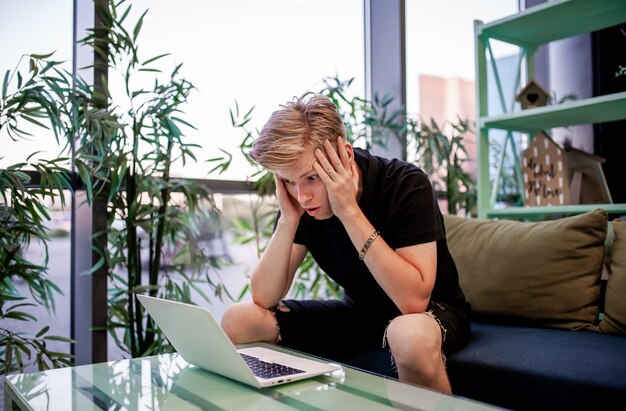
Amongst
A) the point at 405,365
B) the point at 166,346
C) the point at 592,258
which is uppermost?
the point at 592,258

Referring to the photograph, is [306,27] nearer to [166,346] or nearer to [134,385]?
[166,346]

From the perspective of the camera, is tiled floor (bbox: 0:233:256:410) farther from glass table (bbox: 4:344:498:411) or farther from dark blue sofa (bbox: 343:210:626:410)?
dark blue sofa (bbox: 343:210:626:410)

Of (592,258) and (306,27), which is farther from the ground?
(306,27)

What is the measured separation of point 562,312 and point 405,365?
77 cm

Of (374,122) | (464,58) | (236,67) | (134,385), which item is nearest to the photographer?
(134,385)

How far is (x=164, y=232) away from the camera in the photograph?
2.26 metres

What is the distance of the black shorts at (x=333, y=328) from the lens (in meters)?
1.66

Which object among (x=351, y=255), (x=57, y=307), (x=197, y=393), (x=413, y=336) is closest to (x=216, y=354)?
(x=197, y=393)

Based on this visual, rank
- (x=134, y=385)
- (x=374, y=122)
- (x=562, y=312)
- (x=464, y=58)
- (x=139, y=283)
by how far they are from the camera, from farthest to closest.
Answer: (x=464, y=58) < (x=374, y=122) < (x=139, y=283) < (x=562, y=312) < (x=134, y=385)

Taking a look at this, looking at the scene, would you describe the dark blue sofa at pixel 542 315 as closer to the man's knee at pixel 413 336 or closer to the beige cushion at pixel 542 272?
the beige cushion at pixel 542 272

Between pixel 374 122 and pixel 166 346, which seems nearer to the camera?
pixel 166 346

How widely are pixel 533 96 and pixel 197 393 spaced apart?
Answer: 214 centimetres

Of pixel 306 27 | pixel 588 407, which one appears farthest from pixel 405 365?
pixel 306 27

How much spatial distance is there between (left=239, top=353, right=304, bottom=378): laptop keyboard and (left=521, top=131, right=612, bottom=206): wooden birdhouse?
175 centimetres
